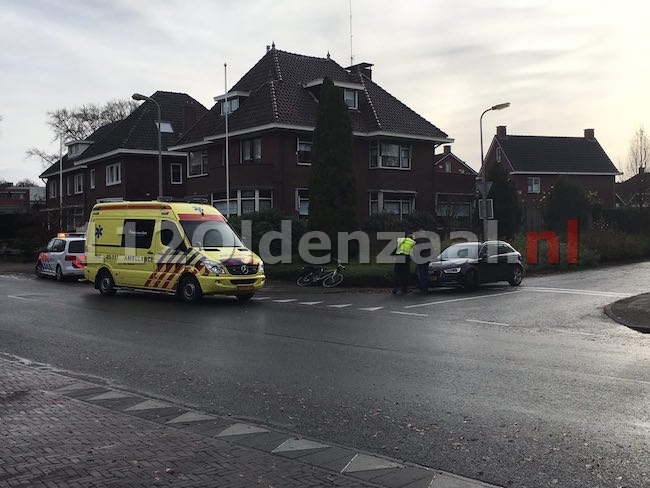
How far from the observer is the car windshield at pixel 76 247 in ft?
83.7

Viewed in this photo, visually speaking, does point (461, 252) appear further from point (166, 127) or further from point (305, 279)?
point (166, 127)

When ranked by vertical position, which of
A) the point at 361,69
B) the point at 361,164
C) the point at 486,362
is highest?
the point at 361,69

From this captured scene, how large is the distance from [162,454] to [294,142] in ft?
99.0

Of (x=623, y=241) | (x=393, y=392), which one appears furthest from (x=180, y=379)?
(x=623, y=241)

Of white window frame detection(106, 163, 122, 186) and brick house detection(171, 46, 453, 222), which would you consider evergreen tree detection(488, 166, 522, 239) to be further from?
white window frame detection(106, 163, 122, 186)

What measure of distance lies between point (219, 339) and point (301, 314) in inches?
148

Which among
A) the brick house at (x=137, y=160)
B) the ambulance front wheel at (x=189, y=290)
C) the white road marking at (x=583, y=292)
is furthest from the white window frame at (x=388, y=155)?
the ambulance front wheel at (x=189, y=290)

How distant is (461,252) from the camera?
20547mm

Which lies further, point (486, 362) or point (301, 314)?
point (301, 314)

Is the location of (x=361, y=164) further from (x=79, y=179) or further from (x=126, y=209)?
(x=79, y=179)

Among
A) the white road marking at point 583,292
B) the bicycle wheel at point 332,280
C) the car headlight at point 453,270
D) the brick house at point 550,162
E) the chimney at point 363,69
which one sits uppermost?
the chimney at point 363,69

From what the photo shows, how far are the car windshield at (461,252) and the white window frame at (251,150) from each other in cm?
1644

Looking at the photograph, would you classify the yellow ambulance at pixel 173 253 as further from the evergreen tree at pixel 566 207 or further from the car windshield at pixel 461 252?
the evergreen tree at pixel 566 207

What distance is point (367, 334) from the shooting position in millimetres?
11953
